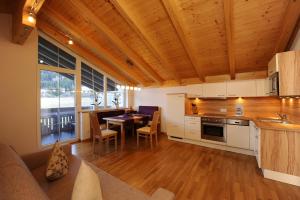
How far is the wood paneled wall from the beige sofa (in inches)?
135

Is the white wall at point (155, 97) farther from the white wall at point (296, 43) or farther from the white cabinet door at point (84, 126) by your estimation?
the white wall at point (296, 43)

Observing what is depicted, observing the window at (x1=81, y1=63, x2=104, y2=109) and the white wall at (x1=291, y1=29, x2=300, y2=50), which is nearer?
the white wall at (x1=291, y1=29, x2=300, y2=50)

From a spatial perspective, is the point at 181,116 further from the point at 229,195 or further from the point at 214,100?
the point at 229,195

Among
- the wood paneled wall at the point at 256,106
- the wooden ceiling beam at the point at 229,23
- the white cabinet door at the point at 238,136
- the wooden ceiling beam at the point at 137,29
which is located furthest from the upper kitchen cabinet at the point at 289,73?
the wooden ceiling beam at the point at 137,29

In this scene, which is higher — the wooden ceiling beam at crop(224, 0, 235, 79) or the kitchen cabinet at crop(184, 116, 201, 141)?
the wooden ceiling beam at crop(224, 0, 235, 79)

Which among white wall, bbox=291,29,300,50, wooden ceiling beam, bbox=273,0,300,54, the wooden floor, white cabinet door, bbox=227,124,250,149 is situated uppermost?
wooden ceiling beam, bbox=273,0,300,54

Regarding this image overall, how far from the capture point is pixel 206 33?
9.59 feet

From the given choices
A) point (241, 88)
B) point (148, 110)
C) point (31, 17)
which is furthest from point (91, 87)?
point (241, 88)

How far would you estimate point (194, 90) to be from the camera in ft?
14.9

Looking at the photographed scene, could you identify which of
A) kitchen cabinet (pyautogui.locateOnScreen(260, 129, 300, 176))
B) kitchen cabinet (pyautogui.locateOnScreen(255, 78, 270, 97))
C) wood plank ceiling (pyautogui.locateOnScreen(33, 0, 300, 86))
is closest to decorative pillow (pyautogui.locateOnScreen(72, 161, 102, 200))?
wood plank ceiling (pyautogui.locateOnScreen(33, 0, 300, 86))

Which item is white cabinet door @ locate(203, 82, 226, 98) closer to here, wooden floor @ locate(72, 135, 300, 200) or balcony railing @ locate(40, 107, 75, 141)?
wooden floor @ locate(72, 135, 300, 200)

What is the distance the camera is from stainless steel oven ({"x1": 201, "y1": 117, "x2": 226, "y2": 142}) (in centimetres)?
381

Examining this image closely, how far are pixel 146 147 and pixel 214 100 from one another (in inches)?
103

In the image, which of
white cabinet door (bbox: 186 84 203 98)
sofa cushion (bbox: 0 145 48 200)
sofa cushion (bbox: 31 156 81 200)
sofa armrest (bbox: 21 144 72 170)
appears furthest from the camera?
white cabinet door (bbox: 186 84 203 98)
